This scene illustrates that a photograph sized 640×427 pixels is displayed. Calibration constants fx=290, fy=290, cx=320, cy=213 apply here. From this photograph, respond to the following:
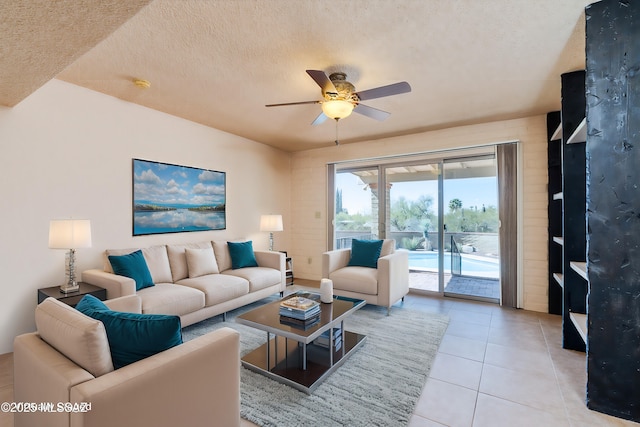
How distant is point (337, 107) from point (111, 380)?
7.67 feet

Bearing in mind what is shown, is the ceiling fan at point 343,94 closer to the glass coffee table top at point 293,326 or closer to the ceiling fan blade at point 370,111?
the ceiling fan blade at point 370,111

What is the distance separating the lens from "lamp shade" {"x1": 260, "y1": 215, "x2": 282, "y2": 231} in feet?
15.6

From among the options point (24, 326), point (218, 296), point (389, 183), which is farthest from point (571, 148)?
point (24, 326)

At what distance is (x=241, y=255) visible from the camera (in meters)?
4.05

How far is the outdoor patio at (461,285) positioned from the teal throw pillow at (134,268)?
3710 millimetres

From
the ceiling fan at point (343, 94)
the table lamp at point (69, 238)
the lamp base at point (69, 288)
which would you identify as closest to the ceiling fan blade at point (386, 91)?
the ceiling fan at point (343, 94)

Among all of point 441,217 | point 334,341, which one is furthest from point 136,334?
point 441,217

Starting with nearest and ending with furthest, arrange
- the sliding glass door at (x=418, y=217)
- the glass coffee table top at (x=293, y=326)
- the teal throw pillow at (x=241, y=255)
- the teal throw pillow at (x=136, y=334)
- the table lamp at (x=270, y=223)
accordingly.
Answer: the teal throw pillow at (x=136, y=334) < the glass coffee table top at (x=293, y=326) < the teal throw pillow at (x=241, y=255) < the sliding glass door at (x=418, y=217) < the table lamp at (x=270, y=223)

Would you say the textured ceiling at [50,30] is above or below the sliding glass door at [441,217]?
above

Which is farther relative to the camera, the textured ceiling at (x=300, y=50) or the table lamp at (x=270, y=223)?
the table lamp at (x=270, y=223)

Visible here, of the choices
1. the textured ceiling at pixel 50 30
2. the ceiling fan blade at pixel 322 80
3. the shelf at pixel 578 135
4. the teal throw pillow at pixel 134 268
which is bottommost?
the teal throw pillow at pixel 134 268

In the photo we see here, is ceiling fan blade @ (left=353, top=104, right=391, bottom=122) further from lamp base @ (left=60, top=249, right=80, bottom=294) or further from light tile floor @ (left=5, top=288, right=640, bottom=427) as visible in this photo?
lamp base @ (left=60, top=249, right=80, bottom=294)

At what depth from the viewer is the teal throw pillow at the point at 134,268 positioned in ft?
9.33

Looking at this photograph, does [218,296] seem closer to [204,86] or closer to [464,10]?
[204,86]
